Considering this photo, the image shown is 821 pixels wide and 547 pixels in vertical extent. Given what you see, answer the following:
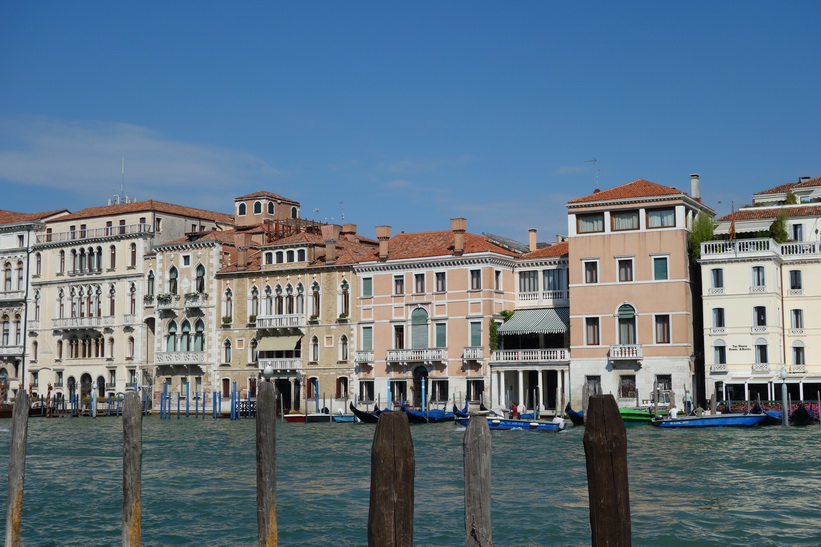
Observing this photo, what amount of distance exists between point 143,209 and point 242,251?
6071 millimetres

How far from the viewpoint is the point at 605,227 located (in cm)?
3838

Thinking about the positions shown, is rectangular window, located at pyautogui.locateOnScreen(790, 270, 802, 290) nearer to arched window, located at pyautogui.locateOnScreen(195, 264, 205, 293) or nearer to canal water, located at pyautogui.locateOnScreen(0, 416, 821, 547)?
canal water, located at pyautogui.locateOnScreen(0, 416, 821, 547)

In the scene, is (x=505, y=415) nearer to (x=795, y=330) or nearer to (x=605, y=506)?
(x=795, y=330)

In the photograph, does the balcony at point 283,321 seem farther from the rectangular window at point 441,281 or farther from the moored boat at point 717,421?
the moored boat at point 717,421

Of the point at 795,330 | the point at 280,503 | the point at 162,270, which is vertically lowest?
the point at 280,503

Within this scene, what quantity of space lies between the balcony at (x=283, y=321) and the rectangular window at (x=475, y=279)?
7780mm

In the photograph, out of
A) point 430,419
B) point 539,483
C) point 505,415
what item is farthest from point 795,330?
point 539,483

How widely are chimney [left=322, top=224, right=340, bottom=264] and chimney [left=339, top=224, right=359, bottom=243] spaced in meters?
0.88

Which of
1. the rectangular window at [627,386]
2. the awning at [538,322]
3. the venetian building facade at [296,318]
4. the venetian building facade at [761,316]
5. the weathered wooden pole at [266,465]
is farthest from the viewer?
the venetian building facade at [296,318]

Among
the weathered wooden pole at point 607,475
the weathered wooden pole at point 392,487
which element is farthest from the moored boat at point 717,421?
the weathered wooden pole at point 607,475

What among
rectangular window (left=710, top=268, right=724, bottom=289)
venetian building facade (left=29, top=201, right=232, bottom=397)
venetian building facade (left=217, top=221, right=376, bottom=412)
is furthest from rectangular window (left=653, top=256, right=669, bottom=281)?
venetian building facade (left=29, top=201, right=232, bottom=397)

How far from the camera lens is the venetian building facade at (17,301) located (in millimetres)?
53094

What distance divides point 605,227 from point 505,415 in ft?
24.8

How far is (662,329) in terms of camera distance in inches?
1471
